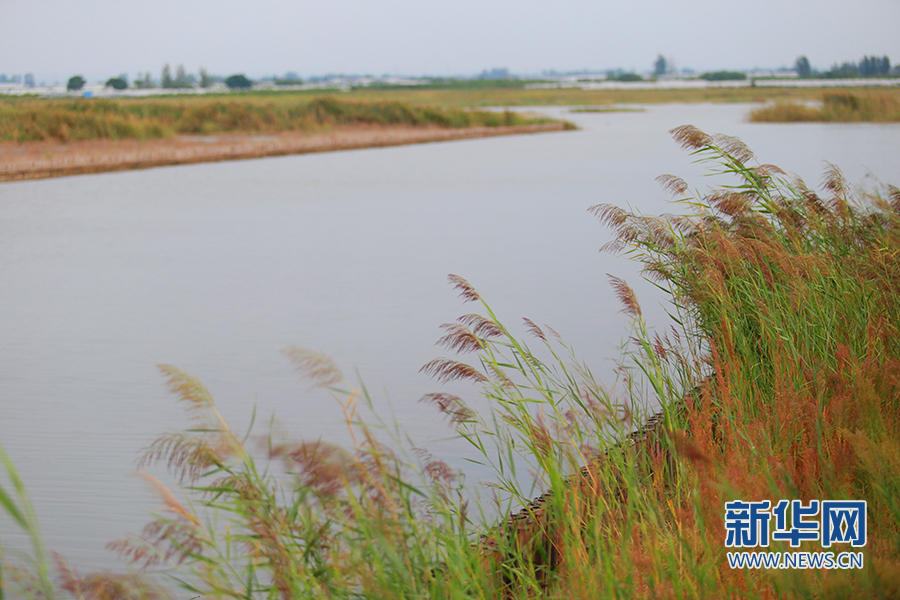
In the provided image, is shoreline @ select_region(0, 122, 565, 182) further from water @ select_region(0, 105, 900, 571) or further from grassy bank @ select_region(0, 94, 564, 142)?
water @ select_region(0, 105, 900, 571)

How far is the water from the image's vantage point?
3725mm

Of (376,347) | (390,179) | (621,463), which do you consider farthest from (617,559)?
(390,179)

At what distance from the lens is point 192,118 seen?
25.1m

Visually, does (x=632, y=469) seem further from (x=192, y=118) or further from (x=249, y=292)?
(x=192, y=118)

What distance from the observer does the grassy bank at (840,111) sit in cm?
2631

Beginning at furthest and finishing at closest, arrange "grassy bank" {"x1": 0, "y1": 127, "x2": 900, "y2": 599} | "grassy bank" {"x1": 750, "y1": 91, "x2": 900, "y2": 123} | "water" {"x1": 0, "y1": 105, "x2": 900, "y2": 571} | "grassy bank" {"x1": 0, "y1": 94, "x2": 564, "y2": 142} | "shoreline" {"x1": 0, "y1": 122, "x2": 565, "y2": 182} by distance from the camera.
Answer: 1. "grassy bank" {"x1": 750, "y1": 91, "x2": 900, "y2": 123}
2. "grassy bank" {"x1": 0, "y1": 94, "x2": 564, "y2": 142}
3. "shoreline" {"x1": 0, "y1": 122, "x2": 565, "y2": 182}
4. "water" {"x1": 0, "y1": 105, "x2": 900, "y2": 571}
5. "grassy bank" {"x1": 0, "y1": 127, "x2": 900, "y2": 599}

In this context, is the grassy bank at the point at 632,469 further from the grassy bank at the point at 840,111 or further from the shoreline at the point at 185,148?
the grassy bank at the point at 840,111

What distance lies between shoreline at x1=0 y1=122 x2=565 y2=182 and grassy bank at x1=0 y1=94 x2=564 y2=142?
480 mm

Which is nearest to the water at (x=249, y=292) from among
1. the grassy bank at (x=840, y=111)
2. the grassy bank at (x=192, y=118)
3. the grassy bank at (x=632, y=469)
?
the grassy bank at (x=632, y=469)

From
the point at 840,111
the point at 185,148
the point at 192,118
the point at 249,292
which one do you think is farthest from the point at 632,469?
the point at 840,111

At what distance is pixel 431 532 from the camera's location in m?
1.80

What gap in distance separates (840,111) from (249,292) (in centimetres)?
2561

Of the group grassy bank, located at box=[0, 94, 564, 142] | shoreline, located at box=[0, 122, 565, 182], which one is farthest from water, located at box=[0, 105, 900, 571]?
grassy bank, located at box=[0, 94, 564, 142]

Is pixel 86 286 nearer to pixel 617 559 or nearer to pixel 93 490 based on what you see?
pixel 93 490
